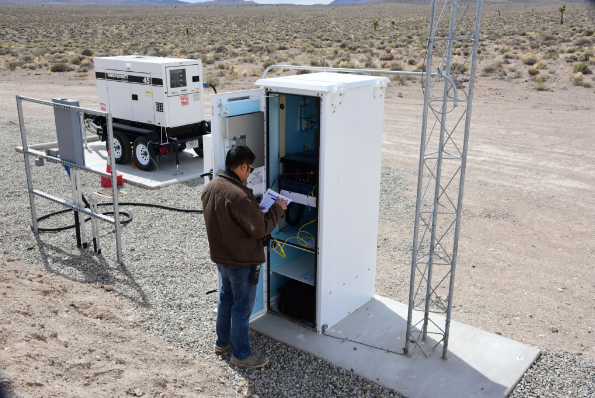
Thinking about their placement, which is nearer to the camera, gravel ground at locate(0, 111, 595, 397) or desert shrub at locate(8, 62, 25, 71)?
gravel ground at locate(0, 111, 595, 397)

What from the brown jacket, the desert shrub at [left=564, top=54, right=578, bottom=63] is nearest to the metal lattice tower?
the brown jacket

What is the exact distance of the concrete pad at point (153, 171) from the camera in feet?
35.0

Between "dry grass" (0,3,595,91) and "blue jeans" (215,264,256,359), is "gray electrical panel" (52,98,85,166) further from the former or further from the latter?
"dry grass" (0,3,595,91)

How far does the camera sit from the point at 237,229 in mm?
4184

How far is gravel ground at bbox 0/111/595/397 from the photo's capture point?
4.46m

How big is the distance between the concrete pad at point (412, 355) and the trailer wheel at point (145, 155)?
671cm

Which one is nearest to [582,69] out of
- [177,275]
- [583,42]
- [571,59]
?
[571,59]

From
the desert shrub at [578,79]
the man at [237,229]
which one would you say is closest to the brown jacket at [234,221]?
the man at [237,229]

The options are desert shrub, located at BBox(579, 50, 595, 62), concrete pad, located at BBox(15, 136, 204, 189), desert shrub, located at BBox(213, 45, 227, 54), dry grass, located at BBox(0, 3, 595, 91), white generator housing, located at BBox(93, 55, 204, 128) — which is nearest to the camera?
concrete pad, located at BBox(15, 136, 204, 189)

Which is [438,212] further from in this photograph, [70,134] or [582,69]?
[582,69]

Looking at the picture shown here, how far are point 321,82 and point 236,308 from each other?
2.10m

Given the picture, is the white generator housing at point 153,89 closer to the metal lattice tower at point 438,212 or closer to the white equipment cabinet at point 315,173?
the metal lattice tower at point 438,212

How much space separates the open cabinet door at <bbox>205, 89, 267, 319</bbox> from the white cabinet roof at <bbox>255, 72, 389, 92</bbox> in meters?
0.21

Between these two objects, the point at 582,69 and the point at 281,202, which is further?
the point at 582,69
